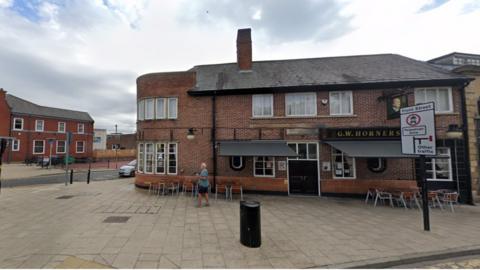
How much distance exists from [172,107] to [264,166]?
6.39 meters

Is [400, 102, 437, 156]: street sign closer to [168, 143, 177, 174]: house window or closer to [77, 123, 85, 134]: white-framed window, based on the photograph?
[168, 143, 177, 174]: house window

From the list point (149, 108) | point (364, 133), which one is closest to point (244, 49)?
point (149, 108)

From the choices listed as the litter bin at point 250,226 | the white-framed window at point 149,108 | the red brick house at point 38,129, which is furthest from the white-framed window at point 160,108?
the red brick house at point 38,129

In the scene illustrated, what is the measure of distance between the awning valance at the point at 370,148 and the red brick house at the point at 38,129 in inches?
Answer: 1236

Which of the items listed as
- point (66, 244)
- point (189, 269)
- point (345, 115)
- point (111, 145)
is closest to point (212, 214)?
point (189, 269)

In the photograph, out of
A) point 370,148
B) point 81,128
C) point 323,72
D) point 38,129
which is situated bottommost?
point 370,148

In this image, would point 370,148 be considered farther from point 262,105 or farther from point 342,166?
point 262,105

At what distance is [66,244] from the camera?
500 cm

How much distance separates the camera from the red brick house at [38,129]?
1092 inches

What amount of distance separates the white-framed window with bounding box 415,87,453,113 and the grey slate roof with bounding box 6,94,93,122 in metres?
44.2

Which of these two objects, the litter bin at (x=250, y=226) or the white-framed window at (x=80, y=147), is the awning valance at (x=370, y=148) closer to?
the litter bin at (x=250, y=226)

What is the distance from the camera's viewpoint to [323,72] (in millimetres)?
12070

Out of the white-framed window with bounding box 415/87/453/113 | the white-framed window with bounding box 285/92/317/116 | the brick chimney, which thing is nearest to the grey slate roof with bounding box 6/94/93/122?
the brick chimney

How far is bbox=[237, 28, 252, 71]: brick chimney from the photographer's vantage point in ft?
42.4
